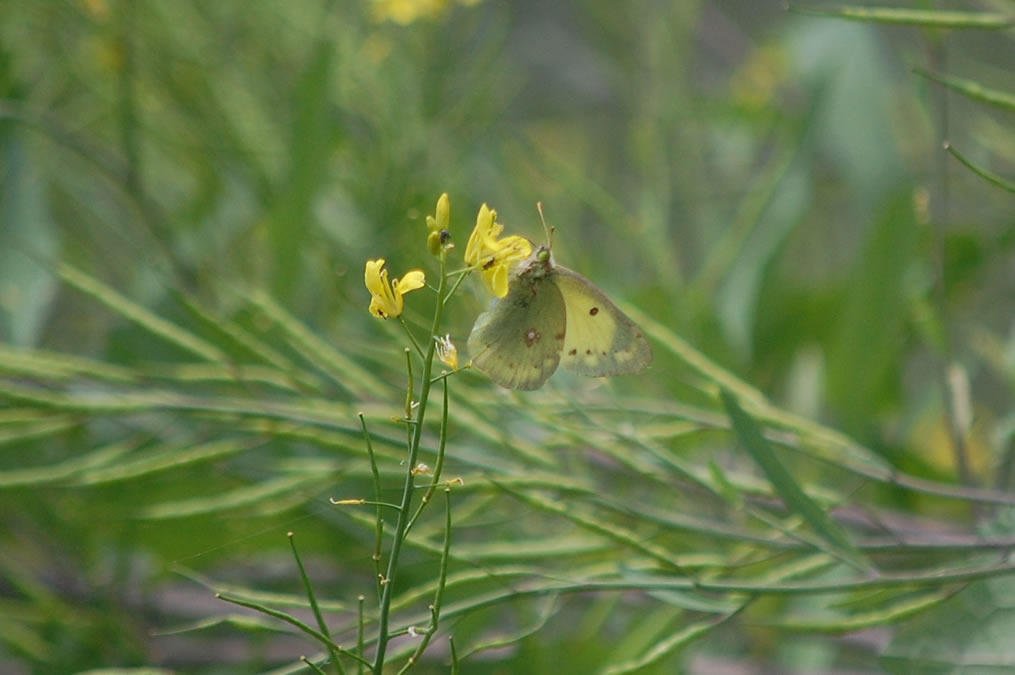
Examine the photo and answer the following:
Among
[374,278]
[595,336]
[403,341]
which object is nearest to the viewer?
[374,278]

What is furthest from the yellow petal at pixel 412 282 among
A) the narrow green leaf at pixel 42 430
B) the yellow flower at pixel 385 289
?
the narrow green leaf at pixel 42 430

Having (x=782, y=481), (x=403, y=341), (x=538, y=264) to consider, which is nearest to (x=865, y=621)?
(x=782, y=481)

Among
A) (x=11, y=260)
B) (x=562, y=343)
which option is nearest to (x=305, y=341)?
(x=562, y=343)

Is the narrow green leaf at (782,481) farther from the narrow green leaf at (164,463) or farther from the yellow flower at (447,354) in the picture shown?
the narrow green leaf at (164,463)

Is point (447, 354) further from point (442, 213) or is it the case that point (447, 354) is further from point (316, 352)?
point (316, 352)

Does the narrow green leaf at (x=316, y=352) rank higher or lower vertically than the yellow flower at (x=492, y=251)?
higher

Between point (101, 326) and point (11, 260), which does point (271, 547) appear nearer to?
point (11, 260)
